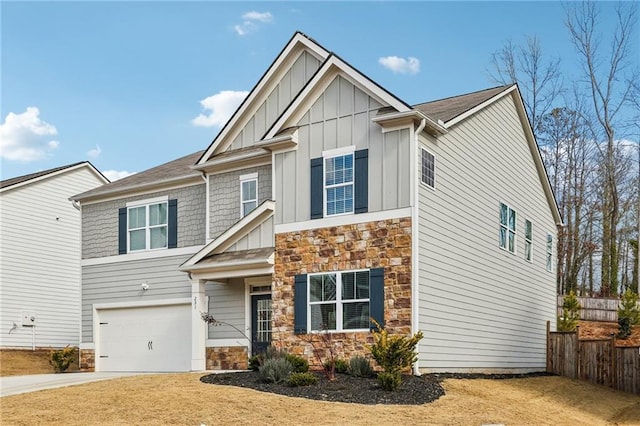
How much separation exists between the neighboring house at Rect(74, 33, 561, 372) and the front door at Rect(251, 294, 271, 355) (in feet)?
0.13

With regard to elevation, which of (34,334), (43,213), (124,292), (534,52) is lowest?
(34,334)

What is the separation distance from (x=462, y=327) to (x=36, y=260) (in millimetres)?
17991

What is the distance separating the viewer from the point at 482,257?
2009 cm

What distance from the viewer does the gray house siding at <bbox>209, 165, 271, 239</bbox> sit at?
806 inches

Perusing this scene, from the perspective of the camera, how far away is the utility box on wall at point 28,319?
28.7 meters

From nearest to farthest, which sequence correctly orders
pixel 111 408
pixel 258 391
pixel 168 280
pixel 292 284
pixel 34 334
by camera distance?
1. pixel 111 408
2. pixel 258 391
3. pixel 292 284
4. pixel 168 280
5. pixel 34 334

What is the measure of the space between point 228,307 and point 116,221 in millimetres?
5591

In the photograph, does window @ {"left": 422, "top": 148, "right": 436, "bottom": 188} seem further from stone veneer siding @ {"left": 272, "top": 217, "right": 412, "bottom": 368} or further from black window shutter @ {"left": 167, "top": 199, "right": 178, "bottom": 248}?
black window shutter @ {"left": 167, "top": 199, "right": 178, "bottom": 248}

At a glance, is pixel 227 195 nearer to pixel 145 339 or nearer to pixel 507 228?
pixel 145 339

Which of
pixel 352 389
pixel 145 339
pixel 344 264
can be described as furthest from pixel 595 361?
pixel 145 339

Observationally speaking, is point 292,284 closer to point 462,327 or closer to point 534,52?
point 462,327

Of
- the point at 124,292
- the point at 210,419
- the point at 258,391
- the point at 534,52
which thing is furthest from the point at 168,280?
the point at 534,52

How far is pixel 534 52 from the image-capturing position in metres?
37.0

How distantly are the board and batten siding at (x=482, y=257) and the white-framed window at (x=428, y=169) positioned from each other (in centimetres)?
18
